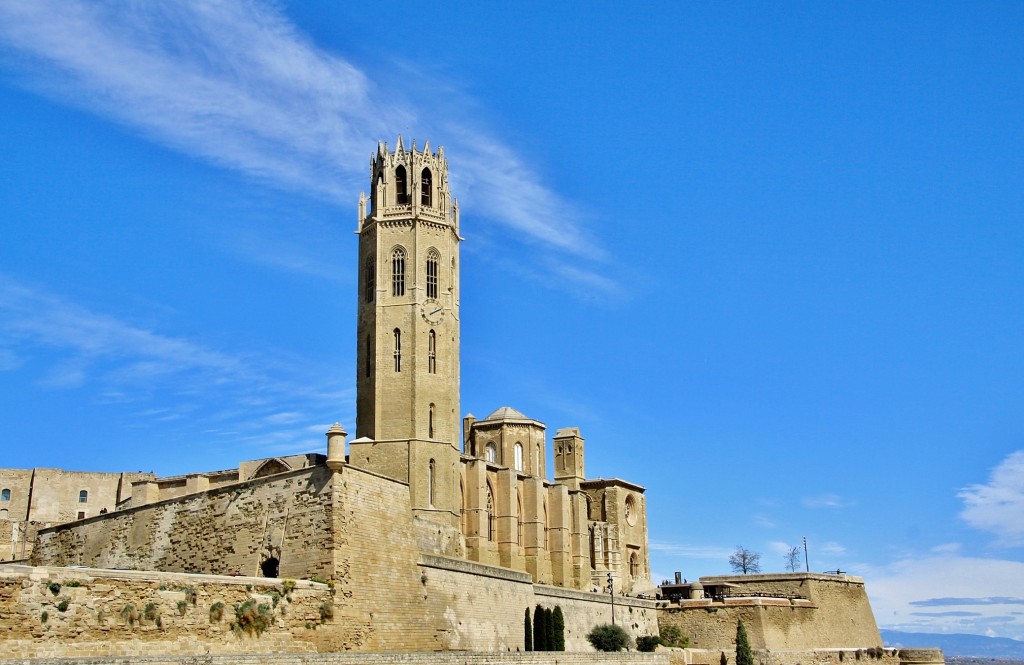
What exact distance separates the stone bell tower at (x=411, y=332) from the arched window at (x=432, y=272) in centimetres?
5

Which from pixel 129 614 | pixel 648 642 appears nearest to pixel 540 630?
pixel 648 642

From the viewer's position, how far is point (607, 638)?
43.8m

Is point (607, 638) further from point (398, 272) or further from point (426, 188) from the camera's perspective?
point (426, 188)

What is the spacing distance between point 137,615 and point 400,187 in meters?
34.2

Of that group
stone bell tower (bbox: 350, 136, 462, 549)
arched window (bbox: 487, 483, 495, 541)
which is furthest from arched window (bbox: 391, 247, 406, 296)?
arched window (bbox: 487, 483, 495, 541)

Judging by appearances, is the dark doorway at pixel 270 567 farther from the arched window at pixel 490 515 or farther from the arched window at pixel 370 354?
the arched window at pixel 490 515

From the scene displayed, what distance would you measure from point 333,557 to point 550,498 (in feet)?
103

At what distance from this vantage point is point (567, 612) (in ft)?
141

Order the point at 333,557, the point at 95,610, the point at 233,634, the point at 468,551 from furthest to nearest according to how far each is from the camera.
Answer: the point at 468,551
the point at 333,557
the point at 233,634
the point at 95,610

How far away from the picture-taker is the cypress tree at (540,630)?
3941 centimetres

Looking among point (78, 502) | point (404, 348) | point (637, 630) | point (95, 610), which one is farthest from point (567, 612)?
point (78, 502)

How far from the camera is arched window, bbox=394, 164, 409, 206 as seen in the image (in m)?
54.7

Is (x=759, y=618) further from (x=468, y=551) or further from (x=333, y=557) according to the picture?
(x=333, y=557)

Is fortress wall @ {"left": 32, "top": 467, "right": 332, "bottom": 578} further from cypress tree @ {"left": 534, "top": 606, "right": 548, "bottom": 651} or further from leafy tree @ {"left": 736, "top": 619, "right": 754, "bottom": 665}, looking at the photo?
leafy tree @ {"left": 736, "top": 619, "right": 754, "bottom": 665}
